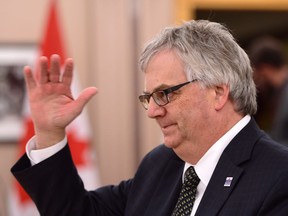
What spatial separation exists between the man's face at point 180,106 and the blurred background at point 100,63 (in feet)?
8.70

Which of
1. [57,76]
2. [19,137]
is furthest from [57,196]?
[19,137]

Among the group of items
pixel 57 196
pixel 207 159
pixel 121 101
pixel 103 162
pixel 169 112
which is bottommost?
pixel 103 162

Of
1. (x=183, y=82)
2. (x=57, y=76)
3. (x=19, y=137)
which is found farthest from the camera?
(x=19, y=137)

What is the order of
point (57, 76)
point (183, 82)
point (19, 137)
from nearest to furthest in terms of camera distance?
point (183, 82) < point (57, 76) < point (19, 137)

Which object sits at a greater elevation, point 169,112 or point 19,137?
point 169,112

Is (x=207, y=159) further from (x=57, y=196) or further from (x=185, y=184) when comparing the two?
(x=57, y=196)

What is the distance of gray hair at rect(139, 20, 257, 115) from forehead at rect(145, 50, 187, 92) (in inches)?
0.6

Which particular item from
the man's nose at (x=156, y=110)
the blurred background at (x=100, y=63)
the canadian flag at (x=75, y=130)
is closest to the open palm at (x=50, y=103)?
the man's nose at (x=156, y=110)

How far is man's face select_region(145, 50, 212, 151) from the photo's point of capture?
7.45ft

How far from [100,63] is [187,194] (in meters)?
2.76

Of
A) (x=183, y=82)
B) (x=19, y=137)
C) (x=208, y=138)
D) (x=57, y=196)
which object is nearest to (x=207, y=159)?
(x=208, y=138)

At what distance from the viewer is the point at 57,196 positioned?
246 centimetres

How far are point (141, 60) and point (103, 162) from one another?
270 centimetres

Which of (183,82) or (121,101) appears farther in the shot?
(121,101)
